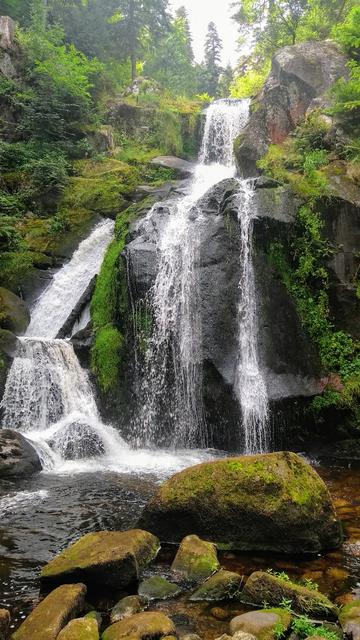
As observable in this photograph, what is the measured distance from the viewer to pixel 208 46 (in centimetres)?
4900

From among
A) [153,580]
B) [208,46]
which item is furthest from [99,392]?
[208,46]

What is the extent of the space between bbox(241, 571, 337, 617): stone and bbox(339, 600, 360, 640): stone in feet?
0.46

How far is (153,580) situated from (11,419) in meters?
6.91

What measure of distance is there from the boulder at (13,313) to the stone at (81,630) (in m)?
9.96

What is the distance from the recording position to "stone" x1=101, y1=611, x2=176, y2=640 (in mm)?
4070

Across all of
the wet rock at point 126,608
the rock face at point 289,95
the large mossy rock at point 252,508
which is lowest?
the wet rock at point 126,608

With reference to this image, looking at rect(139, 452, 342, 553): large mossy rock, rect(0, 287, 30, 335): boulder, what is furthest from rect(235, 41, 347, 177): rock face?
rect(139, 452, 342, 553): large mossy rock

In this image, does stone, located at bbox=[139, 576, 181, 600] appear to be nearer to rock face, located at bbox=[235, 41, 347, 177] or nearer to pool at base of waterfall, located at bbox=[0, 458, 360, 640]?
pool at base of waterfall, located at bbox=[0, 458, 360, 640]

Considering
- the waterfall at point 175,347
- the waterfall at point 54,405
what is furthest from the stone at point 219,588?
the waterfall at point 175,347

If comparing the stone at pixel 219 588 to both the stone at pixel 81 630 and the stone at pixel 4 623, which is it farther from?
the stone at pixel 4 623

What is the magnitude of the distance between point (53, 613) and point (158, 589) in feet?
3.86

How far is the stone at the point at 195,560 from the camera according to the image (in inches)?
210

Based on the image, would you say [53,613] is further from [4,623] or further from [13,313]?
[13,313]

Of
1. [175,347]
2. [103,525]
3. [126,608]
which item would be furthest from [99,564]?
[175,347]
